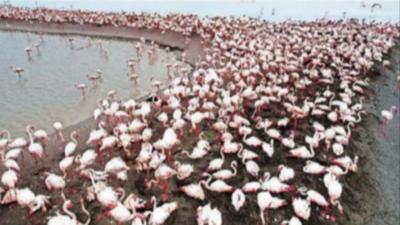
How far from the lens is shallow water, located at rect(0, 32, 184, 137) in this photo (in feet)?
29.6

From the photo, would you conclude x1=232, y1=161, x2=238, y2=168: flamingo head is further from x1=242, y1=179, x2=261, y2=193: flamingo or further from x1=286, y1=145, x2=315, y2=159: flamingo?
x1=286, y1=145, x2=315, y2=159: flamingo

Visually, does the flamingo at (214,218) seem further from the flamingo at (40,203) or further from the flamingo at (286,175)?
the flamingo at (40,203)

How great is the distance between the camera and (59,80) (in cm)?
1169

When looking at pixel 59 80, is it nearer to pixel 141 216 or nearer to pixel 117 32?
pixel 141 216

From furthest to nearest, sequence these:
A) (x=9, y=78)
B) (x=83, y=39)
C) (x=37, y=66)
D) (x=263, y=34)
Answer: (x=83, y=39), (x=263, y=34), (x=37, y=66), (x=9, y=78)

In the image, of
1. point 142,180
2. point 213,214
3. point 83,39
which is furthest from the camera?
point 83,39

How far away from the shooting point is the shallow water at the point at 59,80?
9016 millimetres

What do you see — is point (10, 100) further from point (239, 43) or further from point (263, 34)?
point (263, 34)

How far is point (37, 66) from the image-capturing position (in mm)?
13461

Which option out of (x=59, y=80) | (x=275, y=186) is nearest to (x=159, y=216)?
(x=275, y=186)

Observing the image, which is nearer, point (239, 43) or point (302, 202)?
point (302, 202)

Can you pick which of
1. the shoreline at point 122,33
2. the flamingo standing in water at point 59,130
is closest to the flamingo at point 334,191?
the flamingo standing in water at point 59,130

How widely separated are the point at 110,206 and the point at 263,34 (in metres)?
13.1

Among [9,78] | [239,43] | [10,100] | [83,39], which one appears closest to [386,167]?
[239,43]
